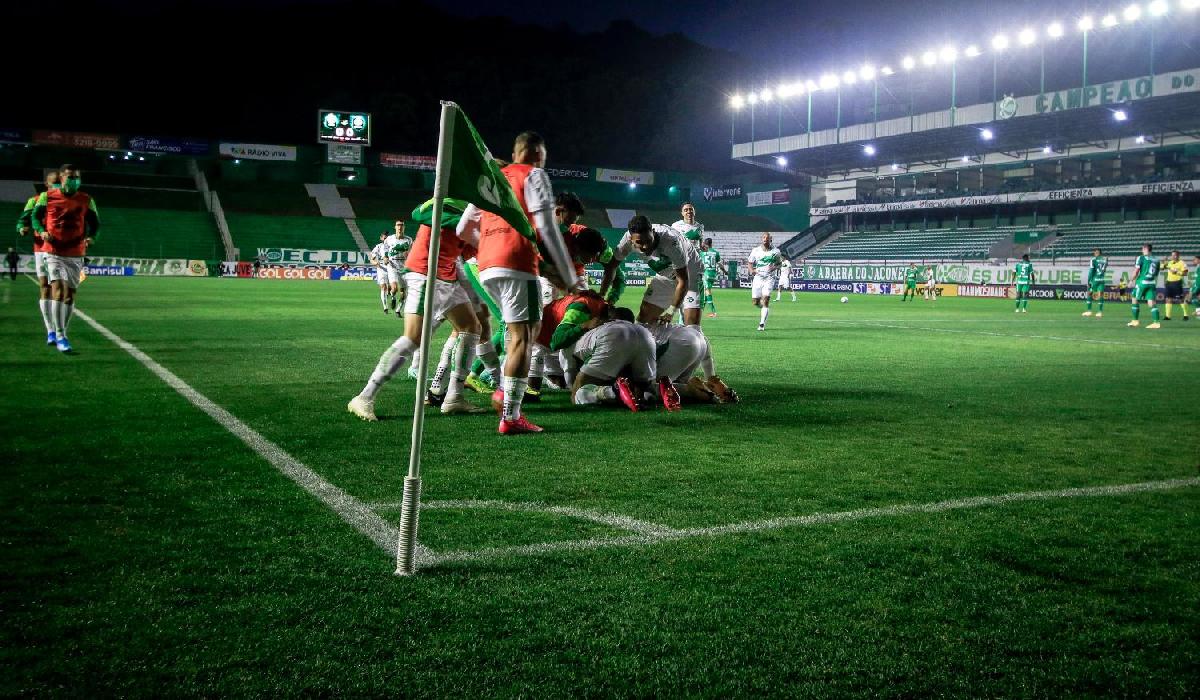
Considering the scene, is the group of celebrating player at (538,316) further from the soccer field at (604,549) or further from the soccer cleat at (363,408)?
the soccer field at (604,549)

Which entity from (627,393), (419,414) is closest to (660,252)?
(627,393)

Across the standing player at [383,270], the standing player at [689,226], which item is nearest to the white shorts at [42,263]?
the standing player at [689,226]

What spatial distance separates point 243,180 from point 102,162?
35.5ft

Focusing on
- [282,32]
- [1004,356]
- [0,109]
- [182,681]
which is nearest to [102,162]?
[0,109]

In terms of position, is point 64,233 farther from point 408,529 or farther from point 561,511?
point 408,529

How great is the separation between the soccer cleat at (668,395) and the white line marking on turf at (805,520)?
345cm

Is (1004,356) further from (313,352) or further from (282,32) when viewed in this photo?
(282,32)

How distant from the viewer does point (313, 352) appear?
12.7 meters

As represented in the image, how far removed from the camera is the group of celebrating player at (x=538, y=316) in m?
6.72

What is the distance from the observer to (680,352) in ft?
27.7

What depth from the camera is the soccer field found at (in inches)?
108

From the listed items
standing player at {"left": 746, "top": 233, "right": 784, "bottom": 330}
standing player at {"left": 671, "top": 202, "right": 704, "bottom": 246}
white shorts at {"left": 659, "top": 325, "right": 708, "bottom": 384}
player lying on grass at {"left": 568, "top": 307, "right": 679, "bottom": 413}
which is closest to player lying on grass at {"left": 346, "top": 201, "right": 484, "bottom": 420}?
player lying on grass at {"left": 568, "top": 307, "right": 679, "bottom": 413}

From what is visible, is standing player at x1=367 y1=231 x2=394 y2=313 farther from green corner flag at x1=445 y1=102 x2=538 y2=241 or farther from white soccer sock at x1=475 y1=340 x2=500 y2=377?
green corner flag at x1=445 y1=102 x2=538 y2=241

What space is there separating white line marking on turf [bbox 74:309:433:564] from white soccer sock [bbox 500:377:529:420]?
160cm
